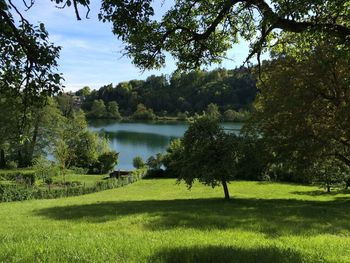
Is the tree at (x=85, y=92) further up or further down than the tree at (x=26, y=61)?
further up

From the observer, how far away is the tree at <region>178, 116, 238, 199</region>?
78.5ft

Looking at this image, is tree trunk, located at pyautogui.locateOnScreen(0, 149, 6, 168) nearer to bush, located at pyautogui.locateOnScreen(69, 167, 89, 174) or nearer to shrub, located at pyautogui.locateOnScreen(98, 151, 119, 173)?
bush, located at pyautogui.locateOnScreen(69, 167, 89, 174)

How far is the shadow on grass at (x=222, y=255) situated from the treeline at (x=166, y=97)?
3928 inches

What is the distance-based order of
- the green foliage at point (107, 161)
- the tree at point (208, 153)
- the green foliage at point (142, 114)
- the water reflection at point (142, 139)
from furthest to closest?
the green foliage at point (142, 114) < the water reflection at point (142, 139) < the green foliage at point (107, 161) < the tree at point (208, 153)

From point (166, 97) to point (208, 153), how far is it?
140 m

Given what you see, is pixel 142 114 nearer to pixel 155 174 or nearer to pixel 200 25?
pixel 155 174

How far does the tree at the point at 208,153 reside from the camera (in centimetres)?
2394

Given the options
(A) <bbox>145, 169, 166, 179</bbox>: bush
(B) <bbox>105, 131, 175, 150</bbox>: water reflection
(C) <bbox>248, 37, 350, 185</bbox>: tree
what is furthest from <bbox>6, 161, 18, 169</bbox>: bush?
(C) <bbox>248, 37, 350, 185</bbox>: tree

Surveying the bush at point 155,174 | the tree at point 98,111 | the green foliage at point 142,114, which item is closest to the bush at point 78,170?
the bush at point 155,174

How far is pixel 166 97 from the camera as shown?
163 meters

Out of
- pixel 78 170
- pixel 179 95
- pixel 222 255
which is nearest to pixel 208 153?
pixel 222 255

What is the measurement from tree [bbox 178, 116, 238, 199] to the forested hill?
→ 7276 cm

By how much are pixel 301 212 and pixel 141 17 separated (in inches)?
534

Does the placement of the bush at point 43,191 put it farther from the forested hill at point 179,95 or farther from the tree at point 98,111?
the tree at point 98,111
